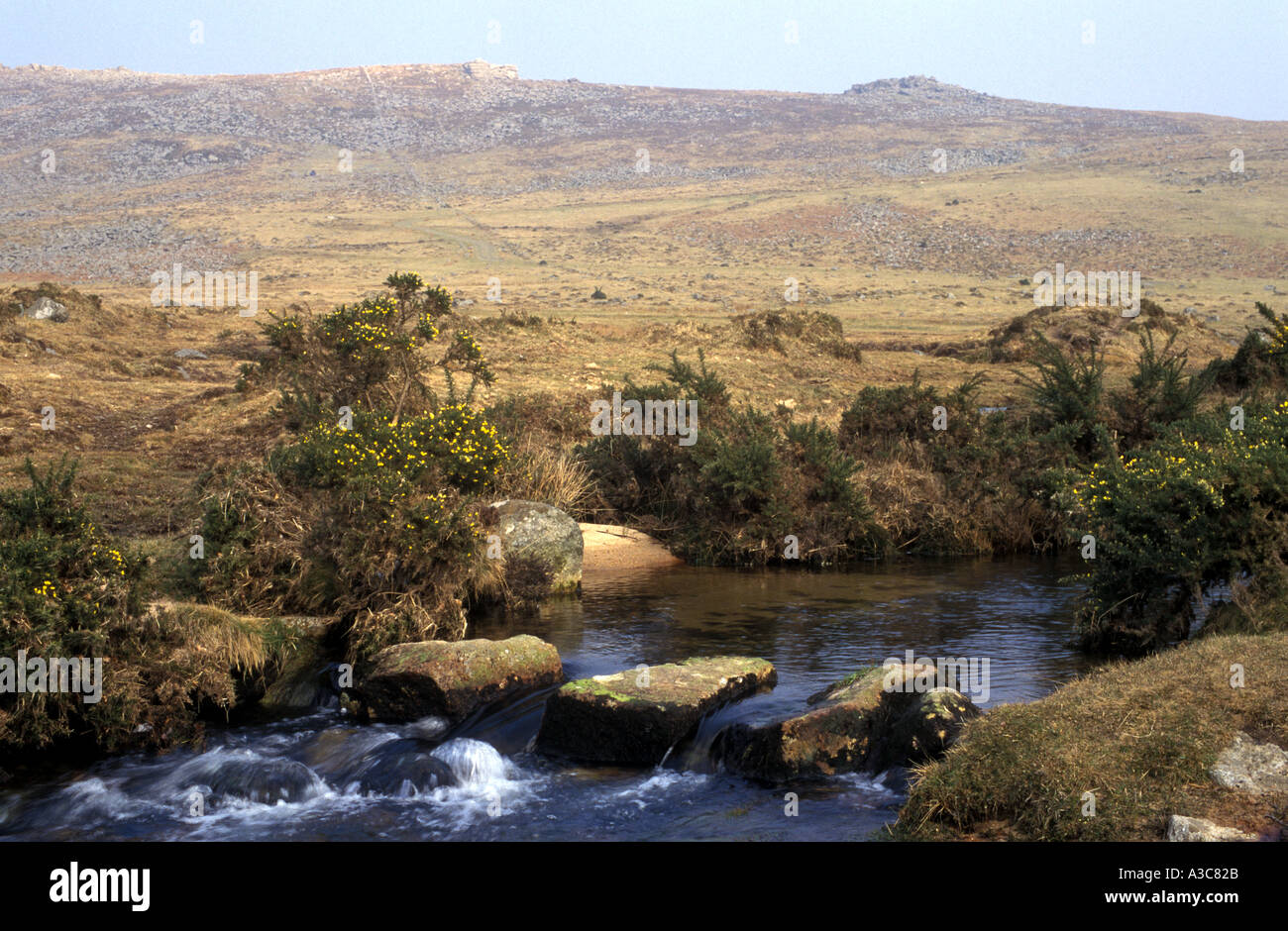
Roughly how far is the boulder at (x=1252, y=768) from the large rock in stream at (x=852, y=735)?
172 cm

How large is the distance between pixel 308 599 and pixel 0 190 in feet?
322

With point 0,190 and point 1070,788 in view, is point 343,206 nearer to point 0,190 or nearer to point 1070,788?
point 0,190

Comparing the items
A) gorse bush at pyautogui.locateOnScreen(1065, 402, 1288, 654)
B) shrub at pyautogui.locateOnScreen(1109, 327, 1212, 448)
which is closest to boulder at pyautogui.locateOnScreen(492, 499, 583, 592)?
gorse bush at pyautogui.locateOnScreen(1065, 402, 1288, 654)

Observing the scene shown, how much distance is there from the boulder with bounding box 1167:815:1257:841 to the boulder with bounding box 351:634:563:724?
5.28 meters

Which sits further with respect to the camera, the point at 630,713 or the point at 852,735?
the point at 630,713

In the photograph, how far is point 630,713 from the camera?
27.6ft

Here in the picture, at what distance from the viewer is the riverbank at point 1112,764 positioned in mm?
5781

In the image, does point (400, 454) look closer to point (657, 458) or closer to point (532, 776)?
point (532, 776)

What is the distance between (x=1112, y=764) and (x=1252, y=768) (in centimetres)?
70

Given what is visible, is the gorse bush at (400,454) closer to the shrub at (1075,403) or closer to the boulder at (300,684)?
the boulder at (300,684)

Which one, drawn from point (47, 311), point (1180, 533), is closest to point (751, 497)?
point (1180, 533)

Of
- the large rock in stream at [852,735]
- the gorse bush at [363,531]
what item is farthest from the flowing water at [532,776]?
the gorse bush at [363,531]
